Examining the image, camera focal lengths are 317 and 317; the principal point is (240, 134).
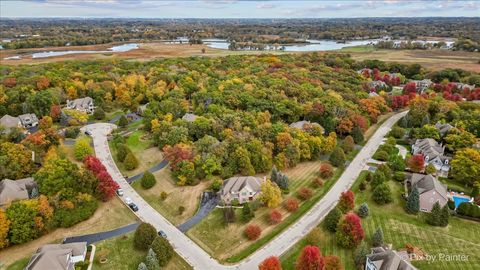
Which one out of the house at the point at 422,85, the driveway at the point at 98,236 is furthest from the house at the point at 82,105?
the house at the point at 422,85

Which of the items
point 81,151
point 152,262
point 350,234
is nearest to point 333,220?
point 350,234

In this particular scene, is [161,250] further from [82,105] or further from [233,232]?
[82,105]

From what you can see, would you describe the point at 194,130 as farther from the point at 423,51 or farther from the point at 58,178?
the point at 423,51

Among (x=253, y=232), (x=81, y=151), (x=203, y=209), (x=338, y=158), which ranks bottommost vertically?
(x=203, y=209)

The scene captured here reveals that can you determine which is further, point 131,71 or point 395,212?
point 131,71

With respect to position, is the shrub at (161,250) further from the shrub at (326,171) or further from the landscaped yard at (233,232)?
the shrub at (326,171)

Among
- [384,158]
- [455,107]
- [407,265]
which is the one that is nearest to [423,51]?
[455,107]
